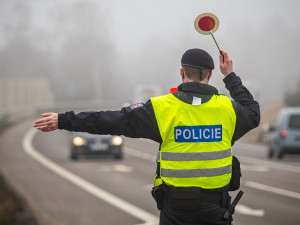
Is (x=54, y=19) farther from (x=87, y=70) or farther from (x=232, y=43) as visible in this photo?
(x=232, y=43)

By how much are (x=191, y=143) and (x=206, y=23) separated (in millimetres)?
927

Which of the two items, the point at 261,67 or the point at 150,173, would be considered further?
the point at 261,67

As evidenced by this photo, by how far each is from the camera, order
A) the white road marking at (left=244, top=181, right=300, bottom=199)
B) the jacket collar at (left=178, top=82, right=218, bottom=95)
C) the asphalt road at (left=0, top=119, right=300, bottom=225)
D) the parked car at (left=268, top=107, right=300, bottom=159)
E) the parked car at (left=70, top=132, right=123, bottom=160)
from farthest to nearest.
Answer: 1. the parked car at (left=70, top=132, right=123, bottom=160)
2. the parked car at (left=268, top=107, right=300, bottom=159)
3. the white road marking at (left=244, top=181, right=300, bottom=199)
4. the asphalt road at (left=0, top=119, right=300, bottom=225)
5. the jacket collar at (left=178, top=82, right=218, bottom=95)

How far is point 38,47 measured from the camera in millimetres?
131000

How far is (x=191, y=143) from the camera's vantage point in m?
4.70

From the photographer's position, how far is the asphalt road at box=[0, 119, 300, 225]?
11.5 meters

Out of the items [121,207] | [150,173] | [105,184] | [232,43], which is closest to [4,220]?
[121,207]

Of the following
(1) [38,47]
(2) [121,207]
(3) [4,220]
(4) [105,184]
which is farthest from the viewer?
(1) [38,47]

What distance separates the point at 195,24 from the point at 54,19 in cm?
12754

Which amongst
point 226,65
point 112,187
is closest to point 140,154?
point 112,187

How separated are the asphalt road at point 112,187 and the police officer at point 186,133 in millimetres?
6062

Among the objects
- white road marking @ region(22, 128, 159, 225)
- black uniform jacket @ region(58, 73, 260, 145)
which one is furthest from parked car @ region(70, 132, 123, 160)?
black uniform jacket @ region(58, 73, 260, 145)

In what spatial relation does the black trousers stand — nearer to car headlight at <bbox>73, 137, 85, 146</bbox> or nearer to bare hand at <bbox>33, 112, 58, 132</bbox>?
bare hand at <bbox>33, 112, 58, 132</bbox>

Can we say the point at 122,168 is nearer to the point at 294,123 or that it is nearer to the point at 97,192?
the point at 294,123
